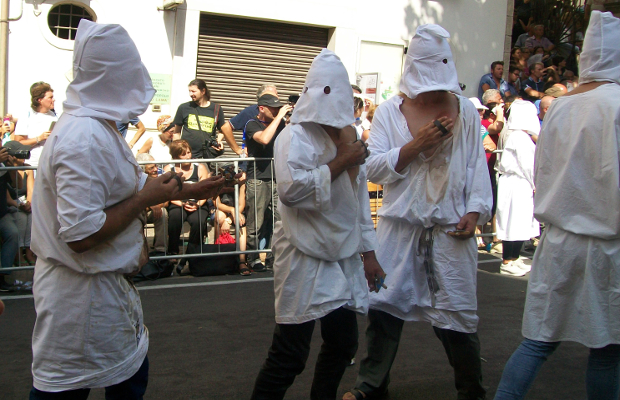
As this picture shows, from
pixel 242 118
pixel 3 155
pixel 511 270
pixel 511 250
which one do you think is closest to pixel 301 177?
pixel 3 155

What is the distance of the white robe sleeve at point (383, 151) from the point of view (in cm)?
359

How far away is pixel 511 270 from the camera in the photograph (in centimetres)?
761

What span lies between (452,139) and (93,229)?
2.08m

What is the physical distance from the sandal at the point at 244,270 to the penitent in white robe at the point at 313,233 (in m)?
4.21

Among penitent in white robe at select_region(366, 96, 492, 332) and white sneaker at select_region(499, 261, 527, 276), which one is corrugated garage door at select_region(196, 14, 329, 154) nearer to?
white sneaker at select_region(499, 261, 527, 276)

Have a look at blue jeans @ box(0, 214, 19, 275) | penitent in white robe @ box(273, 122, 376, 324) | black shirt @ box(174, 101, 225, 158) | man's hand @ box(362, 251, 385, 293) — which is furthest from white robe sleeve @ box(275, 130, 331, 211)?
black shirt @ box(174, 101, 225, 158)

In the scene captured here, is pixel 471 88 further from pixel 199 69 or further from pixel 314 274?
pixel 314 274

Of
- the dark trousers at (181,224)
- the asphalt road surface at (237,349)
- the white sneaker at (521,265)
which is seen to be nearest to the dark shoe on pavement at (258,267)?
the dark trousers at (181,224)

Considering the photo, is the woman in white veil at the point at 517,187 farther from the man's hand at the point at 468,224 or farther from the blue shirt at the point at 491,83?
the blue shirt at the point at 491,83

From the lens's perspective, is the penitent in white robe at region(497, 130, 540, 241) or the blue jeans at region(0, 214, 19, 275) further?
the penitent in white robe at region(497, 130, 540, 241)

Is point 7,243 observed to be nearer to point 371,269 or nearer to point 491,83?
point 371,269

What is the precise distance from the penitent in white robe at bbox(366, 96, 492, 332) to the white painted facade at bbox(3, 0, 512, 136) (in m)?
7.45

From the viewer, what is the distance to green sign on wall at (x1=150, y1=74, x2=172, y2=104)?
10797 millimetres

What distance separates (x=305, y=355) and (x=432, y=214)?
105 centimetres
